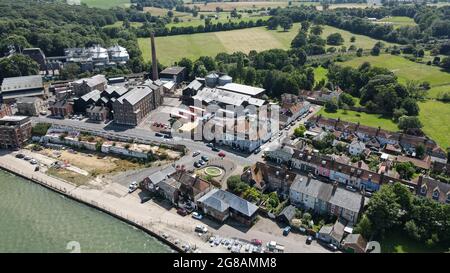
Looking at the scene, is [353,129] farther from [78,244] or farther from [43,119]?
[43,119]

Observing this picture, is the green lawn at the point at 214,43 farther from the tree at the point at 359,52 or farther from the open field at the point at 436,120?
the open field at the point at 436,120

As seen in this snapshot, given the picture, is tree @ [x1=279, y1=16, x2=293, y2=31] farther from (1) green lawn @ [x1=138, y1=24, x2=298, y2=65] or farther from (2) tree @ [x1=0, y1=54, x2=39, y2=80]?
(2) tree @ [x1=0, y1=54, x2=39, y2=80]

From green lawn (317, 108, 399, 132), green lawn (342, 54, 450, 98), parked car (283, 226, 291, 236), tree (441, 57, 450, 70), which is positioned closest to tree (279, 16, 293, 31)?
green lawn (342, 54, 450, 98)

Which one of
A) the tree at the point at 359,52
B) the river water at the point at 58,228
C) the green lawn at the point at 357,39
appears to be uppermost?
the green lawn at the point at 357,39

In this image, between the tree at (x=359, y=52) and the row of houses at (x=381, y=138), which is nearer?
the row of houses at (x=381, y=138)

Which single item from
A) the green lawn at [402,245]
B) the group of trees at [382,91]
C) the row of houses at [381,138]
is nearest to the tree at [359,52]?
the group of trees at [382,91]

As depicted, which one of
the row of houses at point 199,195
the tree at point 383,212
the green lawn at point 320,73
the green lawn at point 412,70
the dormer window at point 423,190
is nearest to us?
the tree at point 383,212

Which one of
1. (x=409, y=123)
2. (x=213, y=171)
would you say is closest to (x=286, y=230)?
(x=213, y=171)

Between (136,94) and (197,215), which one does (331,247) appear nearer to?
(197,215)
